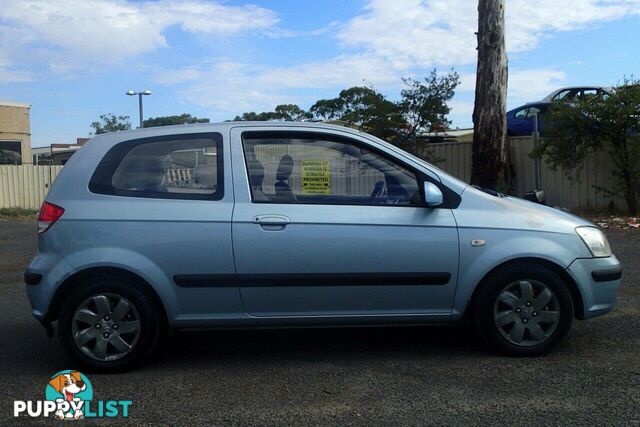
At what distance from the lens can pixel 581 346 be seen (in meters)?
4.84

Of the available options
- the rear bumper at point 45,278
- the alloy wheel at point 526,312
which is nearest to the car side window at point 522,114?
the alloy wheel at point 526,312

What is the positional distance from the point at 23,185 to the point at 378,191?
59.4 feet

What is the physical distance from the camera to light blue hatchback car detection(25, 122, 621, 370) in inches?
170

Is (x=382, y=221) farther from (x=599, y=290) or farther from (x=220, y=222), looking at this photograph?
(x=599, y=290)

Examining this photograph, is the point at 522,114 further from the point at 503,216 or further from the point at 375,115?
the point at 503,216

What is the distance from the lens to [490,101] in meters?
13.3

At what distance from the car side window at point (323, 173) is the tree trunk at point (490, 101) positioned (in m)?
9.44

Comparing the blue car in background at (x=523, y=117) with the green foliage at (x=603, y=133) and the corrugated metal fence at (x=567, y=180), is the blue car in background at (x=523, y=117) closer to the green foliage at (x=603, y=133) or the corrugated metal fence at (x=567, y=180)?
the corrugated metal fence at (x=567, y=180)

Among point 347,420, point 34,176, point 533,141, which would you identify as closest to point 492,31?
point 533,141

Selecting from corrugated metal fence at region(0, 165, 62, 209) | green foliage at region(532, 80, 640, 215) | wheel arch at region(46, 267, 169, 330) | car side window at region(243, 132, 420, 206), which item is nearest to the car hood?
car side window at region(243, 132, 420, 206)

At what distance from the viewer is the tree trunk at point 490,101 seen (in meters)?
12.9

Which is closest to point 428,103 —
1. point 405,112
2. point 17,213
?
point 405,112

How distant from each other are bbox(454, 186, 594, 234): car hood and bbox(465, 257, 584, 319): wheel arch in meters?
0.23

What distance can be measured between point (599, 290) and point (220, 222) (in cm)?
279
